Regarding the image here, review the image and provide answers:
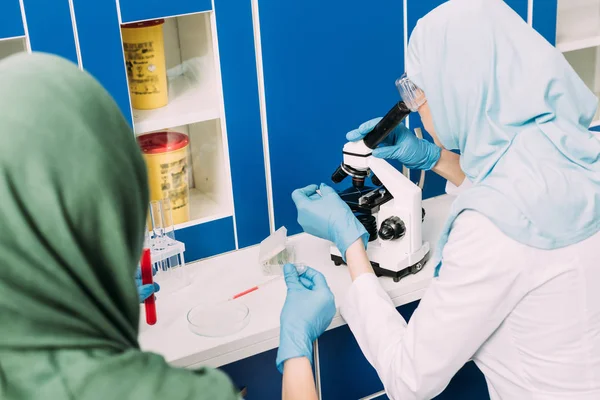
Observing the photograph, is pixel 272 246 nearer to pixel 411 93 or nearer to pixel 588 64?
pixel 411 93

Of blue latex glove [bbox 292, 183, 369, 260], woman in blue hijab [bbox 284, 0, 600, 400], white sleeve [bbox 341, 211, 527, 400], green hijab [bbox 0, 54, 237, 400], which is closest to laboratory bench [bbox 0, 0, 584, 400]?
blue latex glove [bbox 292, 183, 369, 260]

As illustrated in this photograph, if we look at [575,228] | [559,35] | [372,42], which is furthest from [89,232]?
[559,35]

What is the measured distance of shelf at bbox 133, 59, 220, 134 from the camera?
1.77m

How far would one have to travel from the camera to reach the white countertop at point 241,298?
61.7 inches

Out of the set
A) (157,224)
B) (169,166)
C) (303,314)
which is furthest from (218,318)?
(169,166)

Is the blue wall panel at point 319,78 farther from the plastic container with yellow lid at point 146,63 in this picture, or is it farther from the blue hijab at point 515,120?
the blue hijab at point 515,120

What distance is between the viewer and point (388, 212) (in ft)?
5.87

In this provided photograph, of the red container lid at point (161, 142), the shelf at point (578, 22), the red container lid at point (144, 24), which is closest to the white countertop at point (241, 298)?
the red container lid at point (161, 142)

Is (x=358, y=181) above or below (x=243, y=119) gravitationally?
below

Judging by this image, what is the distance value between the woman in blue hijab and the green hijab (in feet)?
2.17

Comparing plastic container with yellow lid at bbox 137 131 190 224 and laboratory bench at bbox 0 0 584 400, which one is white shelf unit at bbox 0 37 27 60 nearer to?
laboratory bench at bbox 0 0 584 400

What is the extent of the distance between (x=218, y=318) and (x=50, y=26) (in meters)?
0.74

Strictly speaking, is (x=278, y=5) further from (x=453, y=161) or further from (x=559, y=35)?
(x=559, y=35)

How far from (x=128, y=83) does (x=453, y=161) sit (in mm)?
883
